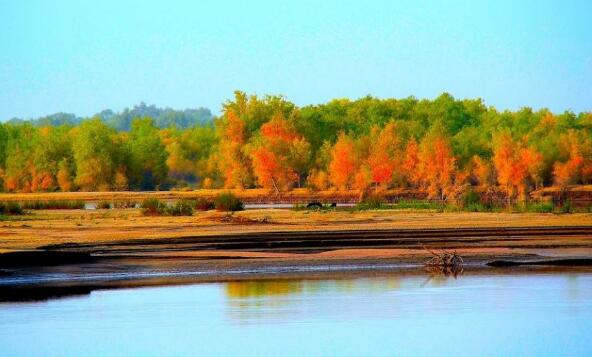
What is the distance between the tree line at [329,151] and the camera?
108 meters

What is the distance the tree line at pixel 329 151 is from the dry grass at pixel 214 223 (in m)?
24.5

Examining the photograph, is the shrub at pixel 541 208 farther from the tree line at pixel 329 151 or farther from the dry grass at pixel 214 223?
the tree line at pixel 329 151

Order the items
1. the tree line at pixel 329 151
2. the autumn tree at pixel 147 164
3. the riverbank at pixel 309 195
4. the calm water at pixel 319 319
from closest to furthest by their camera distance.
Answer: the calm water at pixel 319 319
the riverbank at pixel 309 195
the tree line at pixel 329 151
the autumn tree at pixel 147 164

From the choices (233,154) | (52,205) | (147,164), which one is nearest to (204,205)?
(52,205)

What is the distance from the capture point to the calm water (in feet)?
80.8

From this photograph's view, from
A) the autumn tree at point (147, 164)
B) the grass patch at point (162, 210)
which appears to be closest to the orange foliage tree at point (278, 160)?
the autumn tree at point (147, 164)

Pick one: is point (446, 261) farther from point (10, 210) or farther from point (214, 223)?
point (10, 210)

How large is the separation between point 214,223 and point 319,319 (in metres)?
31.0

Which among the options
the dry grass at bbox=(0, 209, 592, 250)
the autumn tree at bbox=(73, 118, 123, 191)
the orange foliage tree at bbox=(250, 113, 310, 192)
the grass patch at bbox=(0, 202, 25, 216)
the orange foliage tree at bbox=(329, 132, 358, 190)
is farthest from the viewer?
the autumn tree at bbox=(73, 118, 123, 191)

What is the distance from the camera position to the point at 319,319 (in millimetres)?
27766

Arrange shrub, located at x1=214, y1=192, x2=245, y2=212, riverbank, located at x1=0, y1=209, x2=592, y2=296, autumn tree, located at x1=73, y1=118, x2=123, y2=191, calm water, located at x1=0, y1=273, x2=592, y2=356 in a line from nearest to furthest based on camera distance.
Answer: calm water, located at x1=0, y1=273, x2=592, y2=356
riverbank, located at x1=0, y1=209, x2=592, y2=296
shrub, located at x1=214, y1=192, x2=245, y2=212
autumn tree, located at x1=73, y1=118, x2=123, y2=191

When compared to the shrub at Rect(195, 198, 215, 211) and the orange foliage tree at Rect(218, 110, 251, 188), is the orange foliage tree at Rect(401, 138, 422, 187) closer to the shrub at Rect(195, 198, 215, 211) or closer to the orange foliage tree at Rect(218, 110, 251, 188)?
the orange foliage tree at Rect(218, 110, 251, 188)

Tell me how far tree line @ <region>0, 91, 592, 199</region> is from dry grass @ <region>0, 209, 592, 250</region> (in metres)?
24.5

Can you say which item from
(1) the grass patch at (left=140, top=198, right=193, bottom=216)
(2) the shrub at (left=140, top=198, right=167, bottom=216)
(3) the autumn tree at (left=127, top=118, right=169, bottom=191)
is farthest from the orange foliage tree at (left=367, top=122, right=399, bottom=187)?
(2) the shrub at (left=140, top=198, right=167, bottom=216)
